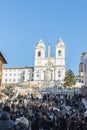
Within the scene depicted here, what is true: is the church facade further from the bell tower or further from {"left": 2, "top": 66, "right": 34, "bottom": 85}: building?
{"left": 2, "top": 66, "right": 34, "bottom": 85}: building

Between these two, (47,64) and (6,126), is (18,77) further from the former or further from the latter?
(6,126)

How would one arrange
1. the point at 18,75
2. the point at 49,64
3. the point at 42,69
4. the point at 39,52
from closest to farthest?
the point at 49,64, the point at 42,69, the point at 39,52, the point at 18,75

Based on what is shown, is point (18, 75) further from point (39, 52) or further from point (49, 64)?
point (49, 64)

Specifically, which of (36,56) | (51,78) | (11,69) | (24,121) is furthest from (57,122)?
(11,69)

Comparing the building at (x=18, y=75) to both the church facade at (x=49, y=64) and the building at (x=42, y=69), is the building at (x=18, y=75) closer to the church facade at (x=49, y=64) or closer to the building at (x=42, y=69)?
the building at (x=42, y=69)

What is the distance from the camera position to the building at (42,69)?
155250 millimetres

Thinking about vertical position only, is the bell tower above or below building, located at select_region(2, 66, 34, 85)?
above

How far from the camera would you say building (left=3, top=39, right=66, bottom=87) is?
155 m

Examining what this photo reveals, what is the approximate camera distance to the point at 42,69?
161m

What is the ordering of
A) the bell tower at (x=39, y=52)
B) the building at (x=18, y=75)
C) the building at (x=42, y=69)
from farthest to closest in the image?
the building at (x=18, y=75), the bell tower at (x=39, y=52), the building at (x=42, y=69)

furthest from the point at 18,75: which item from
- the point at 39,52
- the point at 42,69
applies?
the point at 42,69

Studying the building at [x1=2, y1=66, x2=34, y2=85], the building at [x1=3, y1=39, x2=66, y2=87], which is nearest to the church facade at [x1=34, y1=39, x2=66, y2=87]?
the building at [x1=3, y1=39, x2=66, y2=87]

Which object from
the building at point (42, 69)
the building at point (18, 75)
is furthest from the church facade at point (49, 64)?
the building at point (18, 75)

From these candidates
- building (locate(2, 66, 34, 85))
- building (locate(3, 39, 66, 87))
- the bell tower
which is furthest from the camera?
building (locate(2, 66, 34, 85))
